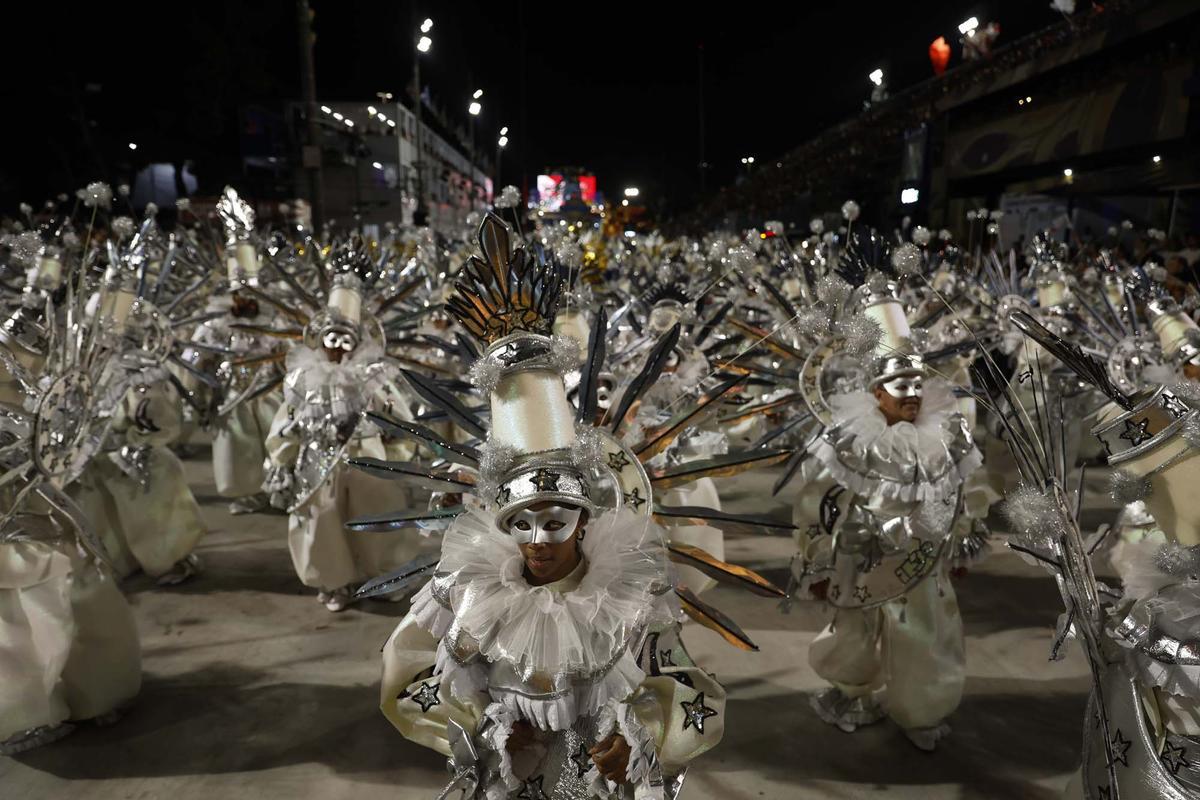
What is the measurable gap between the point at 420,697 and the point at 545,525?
55cm

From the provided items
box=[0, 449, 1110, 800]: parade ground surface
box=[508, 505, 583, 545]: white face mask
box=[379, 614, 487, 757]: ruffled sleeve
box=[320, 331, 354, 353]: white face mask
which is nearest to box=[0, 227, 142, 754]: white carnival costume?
box=[0, 449, 1110, 800]: parade ground surface

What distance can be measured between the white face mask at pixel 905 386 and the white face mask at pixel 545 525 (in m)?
1.65

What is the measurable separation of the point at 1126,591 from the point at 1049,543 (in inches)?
10.1

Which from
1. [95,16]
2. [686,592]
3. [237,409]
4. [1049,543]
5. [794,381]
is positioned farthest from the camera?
[95,16]

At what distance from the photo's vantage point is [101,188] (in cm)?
414

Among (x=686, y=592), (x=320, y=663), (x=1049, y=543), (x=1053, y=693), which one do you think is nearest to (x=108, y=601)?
(x=320, y=663)

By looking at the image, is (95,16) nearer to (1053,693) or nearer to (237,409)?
(237,409)

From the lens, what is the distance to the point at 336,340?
418 centimetres

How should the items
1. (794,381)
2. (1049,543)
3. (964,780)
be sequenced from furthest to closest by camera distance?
1. (794,381)
2. (964,780)
3. (1049,543)

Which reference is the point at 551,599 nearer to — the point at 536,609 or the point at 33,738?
the point at 536,609

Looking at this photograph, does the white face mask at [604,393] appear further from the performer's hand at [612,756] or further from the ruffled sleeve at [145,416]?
the ruffled sleeve at [145,416]

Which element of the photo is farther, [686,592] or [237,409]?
[237,409]

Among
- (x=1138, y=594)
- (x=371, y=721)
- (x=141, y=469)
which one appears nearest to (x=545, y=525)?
(x=1138, y=594)

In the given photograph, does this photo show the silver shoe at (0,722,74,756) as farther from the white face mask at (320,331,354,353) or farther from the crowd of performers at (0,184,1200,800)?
the white face mask at (320,331,354,353)
